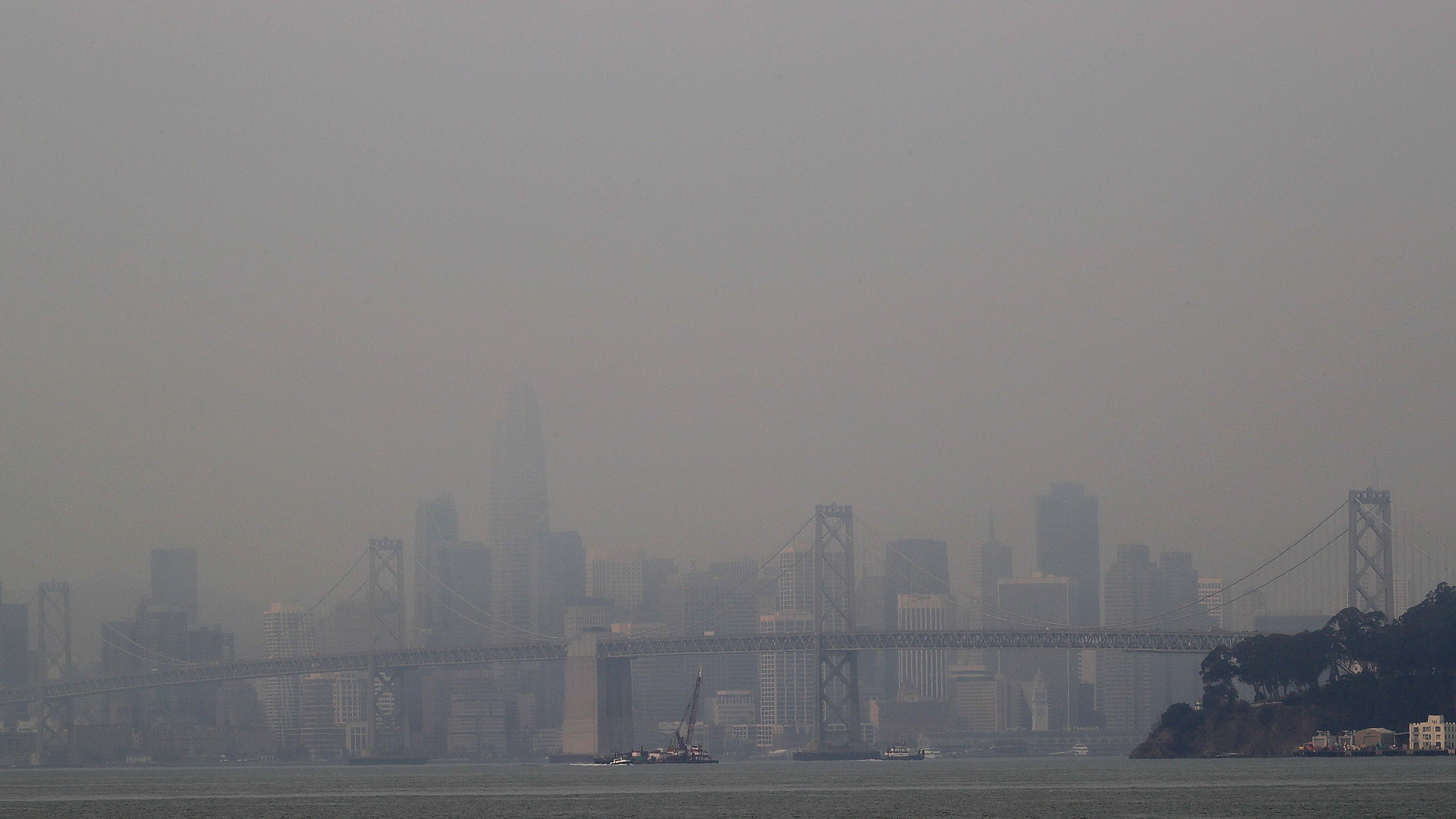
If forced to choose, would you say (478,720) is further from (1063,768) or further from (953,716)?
(1063,768)

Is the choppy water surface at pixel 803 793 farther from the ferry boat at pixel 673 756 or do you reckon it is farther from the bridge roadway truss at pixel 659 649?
the ferry boat at pixel 673 756

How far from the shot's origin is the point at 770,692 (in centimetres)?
14488

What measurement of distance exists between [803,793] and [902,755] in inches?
2045

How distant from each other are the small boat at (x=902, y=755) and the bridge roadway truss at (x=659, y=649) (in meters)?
12.7

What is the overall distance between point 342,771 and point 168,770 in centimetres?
1633

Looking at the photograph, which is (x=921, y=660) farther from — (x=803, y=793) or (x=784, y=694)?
(x=803, y=793)

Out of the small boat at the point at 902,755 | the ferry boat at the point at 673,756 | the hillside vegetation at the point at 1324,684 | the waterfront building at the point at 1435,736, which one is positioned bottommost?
the small boat at the point at 902,755

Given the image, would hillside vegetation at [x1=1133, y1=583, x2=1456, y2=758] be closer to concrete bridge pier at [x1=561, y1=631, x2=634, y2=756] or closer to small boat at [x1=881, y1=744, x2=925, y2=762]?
small boat at [x1=881, y1=744, x2=925, y2=762]

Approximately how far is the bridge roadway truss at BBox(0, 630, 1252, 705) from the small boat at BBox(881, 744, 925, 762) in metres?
12.7

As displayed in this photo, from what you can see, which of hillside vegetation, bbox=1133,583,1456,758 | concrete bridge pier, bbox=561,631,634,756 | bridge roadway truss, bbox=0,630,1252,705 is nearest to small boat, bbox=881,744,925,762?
bridge roadway truss, bbox=0,630,1252,705

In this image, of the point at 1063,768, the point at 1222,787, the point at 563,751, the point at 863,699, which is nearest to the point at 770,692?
the point at 863,699

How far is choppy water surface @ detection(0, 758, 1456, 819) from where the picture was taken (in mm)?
46031

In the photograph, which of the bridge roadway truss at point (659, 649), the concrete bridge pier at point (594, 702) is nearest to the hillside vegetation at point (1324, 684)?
the bridge roadway truss at point (659, 649)

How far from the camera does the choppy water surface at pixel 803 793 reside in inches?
1812
